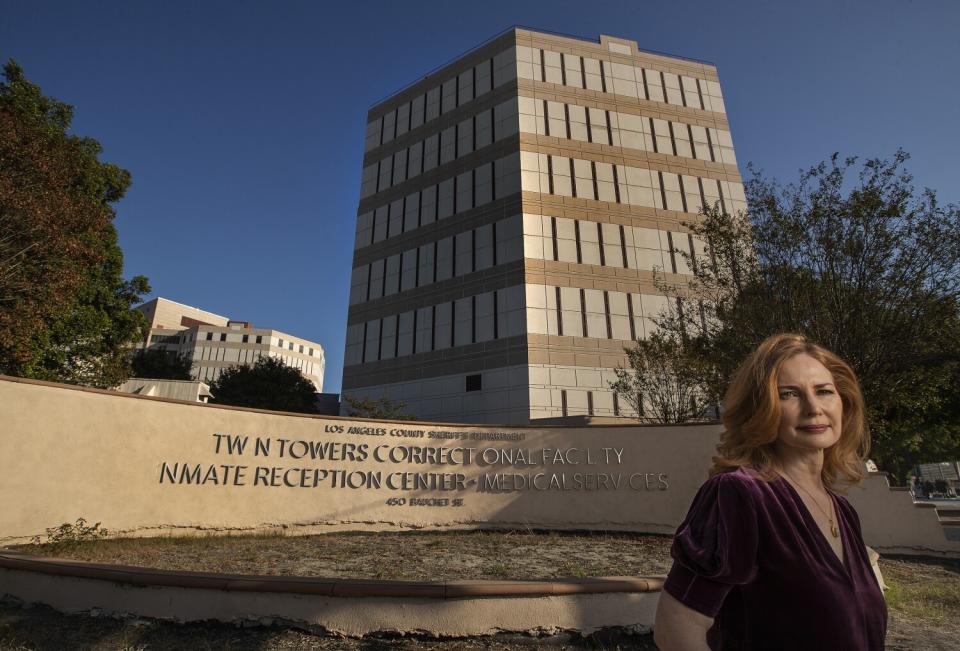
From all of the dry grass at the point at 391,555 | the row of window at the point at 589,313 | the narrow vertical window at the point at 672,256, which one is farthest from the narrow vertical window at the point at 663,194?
the dry grass at the point at 391,555

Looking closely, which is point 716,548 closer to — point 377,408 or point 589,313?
point 589,313

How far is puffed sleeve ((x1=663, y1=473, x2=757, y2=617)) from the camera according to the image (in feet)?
4.73

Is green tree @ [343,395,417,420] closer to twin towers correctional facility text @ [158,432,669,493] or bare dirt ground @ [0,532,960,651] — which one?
twin towers correctional facility text @ [158,432,669,493]

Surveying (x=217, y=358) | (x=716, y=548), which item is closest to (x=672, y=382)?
(x=716, y=548)

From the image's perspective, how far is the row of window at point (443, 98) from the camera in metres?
32.1

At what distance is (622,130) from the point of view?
30.5m

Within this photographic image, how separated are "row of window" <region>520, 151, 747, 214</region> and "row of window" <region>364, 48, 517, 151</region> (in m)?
6.93

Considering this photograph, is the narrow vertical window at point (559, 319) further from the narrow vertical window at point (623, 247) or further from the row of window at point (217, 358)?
the row of window at point (217, 358)

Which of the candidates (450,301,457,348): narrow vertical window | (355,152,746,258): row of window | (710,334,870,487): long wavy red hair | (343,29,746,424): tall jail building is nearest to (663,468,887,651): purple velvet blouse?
(710,334,870,487): long wavy red hair

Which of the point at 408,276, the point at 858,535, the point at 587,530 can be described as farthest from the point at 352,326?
the point at 858,535

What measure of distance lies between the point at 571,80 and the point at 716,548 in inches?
1352

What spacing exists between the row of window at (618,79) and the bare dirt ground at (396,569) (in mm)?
28644

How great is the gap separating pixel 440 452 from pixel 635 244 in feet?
65.5

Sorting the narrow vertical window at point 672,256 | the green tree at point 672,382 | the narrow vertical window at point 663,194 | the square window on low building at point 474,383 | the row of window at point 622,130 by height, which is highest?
the row of window at point 622,130
